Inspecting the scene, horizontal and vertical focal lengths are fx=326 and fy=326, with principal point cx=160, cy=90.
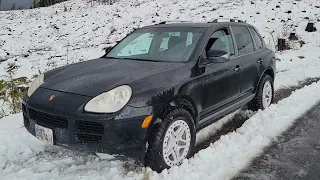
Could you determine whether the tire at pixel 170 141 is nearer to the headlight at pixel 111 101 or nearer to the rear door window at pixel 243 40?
the headlight at pixel 111 101

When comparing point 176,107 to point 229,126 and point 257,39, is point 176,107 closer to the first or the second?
point 229,126

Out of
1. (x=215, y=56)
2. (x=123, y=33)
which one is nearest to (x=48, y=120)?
(x=215, y=56)

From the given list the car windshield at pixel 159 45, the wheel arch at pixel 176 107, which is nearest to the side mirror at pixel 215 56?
the car windshield at pixel 159 45

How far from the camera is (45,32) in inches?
1089

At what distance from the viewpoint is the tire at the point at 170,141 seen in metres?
3.28

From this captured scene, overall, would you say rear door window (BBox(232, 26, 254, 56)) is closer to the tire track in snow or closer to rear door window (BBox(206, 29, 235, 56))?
rear door window (BBox(206, 29, 235, 56))

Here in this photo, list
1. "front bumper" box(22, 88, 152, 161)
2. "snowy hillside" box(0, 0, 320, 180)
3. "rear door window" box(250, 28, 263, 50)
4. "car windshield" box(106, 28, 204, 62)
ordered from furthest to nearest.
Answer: "rear door window" box(250, 28, 263, 50) → "car windshield" box(106, 28, 204, 62) → "snowy hillside" box(0, 0, 320, 180) → "front bumper" box(22, 88, 152, 161)

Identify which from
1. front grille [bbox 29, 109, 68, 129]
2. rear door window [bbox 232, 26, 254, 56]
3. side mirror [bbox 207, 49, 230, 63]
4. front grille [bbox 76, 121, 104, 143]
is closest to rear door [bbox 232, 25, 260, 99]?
rear door window [bbox 232, 26, 254, 56]

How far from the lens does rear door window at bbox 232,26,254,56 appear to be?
490cm

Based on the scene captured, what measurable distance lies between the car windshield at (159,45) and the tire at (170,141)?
826mm

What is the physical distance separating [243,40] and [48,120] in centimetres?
320

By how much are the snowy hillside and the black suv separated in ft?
1.17

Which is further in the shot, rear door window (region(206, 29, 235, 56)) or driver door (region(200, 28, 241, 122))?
rear door window (region(206, 29, 235, 56))

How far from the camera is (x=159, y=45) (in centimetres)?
453
